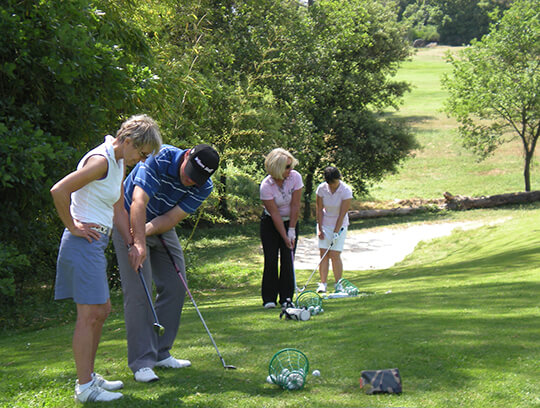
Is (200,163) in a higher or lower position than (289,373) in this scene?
higher

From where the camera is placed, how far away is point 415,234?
23078mm

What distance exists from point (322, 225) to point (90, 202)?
19.8 feet

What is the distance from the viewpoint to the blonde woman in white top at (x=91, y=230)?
444cm

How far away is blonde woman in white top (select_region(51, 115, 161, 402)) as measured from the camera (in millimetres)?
4441

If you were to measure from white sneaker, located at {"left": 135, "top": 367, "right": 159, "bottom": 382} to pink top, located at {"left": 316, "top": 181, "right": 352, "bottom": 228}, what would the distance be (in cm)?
544

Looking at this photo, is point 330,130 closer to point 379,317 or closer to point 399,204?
point 399,204

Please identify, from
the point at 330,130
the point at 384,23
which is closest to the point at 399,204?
the point at 330,130

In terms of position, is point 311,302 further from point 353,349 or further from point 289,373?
point 289,373

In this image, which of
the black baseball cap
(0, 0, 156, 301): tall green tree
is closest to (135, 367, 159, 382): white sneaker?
the black baseball cap

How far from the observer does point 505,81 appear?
101ft

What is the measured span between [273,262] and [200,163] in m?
3.68

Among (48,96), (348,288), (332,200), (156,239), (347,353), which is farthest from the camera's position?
(48,96)

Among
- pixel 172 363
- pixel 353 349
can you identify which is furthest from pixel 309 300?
pixel 172 363

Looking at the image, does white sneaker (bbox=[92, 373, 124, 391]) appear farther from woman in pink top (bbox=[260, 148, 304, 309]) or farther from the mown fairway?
woman in pink top (bbox=[260, 148, 304, 309])
